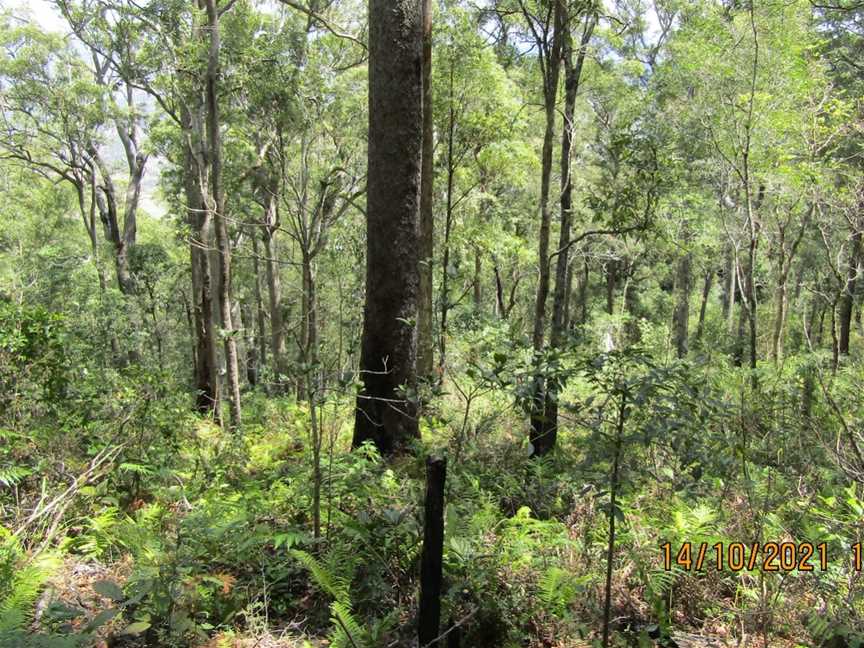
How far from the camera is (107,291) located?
15.9 meters

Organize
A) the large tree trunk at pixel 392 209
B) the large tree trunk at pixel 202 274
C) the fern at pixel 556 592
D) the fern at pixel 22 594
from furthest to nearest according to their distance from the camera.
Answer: the large tree trunk at pixel 202 274, the large tree trunk at pixel 392 209, the fern at pixel 556 592, the fern at pixel 22 594

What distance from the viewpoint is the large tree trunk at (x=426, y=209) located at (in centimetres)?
636

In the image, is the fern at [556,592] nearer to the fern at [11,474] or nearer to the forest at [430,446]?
the forest at [430,446]

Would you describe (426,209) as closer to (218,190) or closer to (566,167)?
(566,167)

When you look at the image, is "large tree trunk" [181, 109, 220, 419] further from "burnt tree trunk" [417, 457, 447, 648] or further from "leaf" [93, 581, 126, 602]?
"burnt tree trunk" [417, 457, 447, 648]

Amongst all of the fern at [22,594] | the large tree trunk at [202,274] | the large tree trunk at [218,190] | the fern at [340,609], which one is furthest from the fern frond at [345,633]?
the large tree trunk at [202,274]

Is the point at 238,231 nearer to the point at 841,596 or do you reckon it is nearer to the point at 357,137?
the point at 357,137

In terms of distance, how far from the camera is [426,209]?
288 inches

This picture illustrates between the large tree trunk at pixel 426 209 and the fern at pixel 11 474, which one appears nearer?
the fern at pixel 11 474

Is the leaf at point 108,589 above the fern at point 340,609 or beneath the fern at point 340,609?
above

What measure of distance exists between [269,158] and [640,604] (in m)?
9.86
